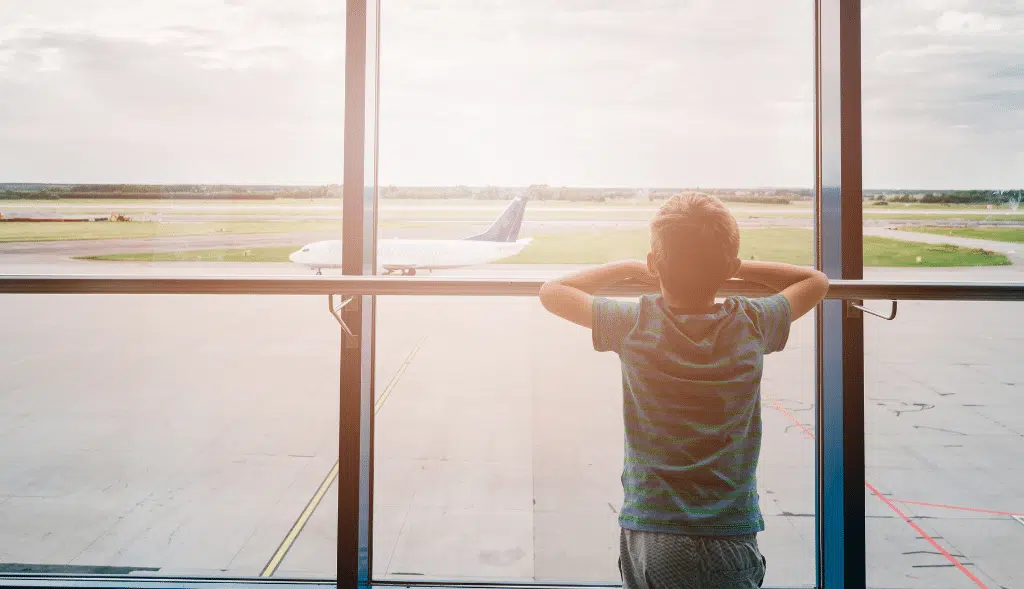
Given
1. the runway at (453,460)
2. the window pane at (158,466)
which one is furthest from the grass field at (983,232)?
the window pane at (158,466)

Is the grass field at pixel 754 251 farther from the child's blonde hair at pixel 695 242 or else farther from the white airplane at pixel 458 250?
the white airplane at pixel 458 250

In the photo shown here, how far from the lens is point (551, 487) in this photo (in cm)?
453

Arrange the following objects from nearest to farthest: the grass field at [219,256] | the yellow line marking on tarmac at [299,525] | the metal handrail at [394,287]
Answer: the metal handrail at [394,287] → the grass field at [219,256] → the yellow line marking on tarmac at [299,525]

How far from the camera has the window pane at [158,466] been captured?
3.20 meters

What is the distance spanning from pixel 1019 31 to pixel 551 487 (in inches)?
148

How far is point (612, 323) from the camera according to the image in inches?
42.0

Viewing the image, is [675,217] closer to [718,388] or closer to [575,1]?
[718,388]

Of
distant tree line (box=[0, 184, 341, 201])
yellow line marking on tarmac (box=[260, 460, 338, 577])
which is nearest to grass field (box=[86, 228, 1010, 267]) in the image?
distant tree line (box=[0, 184, 341, 201])

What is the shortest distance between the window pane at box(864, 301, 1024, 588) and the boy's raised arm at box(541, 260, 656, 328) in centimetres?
79

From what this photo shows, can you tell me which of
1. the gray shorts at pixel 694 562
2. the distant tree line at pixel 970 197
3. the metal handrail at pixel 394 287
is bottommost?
the gray shorts at pixel 694 562

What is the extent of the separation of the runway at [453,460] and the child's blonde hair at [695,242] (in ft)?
1.85

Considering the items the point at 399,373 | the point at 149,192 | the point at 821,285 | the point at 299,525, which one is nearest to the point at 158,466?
the point at 299,525

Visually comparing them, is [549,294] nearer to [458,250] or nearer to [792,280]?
[792,280]

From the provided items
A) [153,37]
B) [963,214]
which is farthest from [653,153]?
[153,37]
